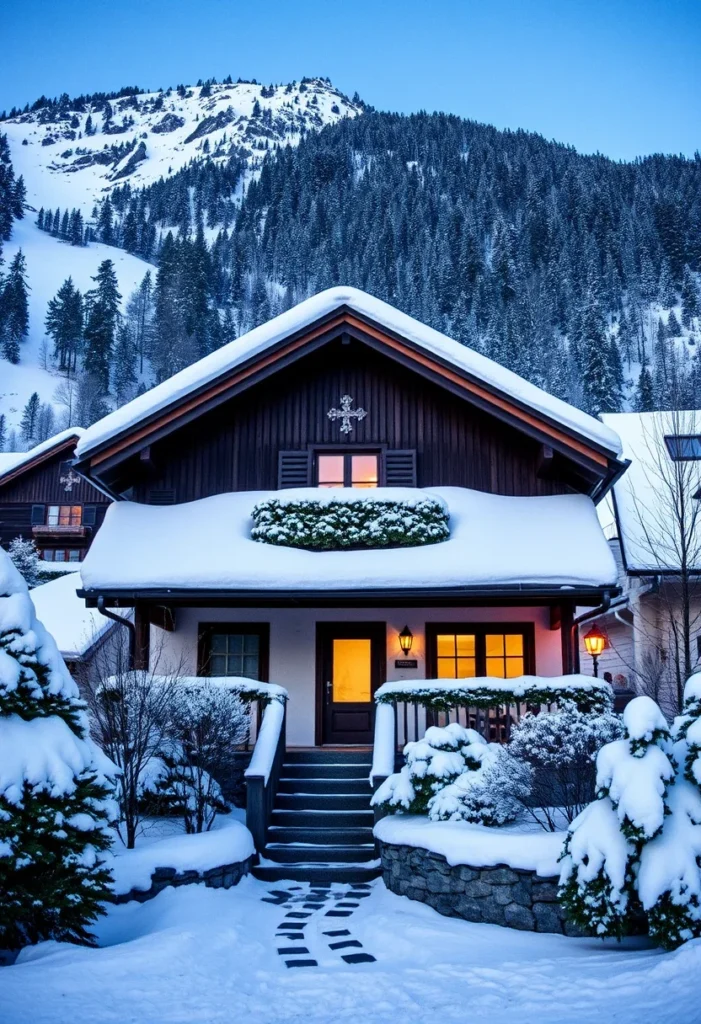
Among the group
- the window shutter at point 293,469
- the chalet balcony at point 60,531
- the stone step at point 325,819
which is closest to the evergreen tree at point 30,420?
the chalet balcony at point 60,531

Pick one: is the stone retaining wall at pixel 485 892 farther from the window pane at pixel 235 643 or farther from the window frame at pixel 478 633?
the window pane at pixel 235 643

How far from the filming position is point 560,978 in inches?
226

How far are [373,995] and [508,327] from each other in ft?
254

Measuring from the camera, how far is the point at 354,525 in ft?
44.1

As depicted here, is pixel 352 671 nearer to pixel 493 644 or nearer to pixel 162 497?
pixel 493 644

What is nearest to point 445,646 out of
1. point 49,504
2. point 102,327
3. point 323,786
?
point 323,786

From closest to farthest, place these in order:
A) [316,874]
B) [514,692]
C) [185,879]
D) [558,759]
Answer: [185,879] < [558,759] < [316,874] < [514,692]

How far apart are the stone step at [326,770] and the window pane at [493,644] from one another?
3109mm

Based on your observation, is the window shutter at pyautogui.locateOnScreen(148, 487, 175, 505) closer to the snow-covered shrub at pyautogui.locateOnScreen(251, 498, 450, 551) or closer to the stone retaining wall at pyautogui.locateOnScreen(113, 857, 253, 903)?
the snow-covered shrub at pyautogui.locateOnScreen(251, 498, 450, 551)

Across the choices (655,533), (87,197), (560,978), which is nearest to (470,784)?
(560,978)

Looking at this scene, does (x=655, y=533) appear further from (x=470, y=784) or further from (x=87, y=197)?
(x=87, y=197)

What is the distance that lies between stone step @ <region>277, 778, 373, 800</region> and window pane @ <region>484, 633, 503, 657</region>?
11.3 ft

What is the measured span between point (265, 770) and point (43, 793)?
460 centimetres

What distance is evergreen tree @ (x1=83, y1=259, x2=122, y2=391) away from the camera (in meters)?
91.3
